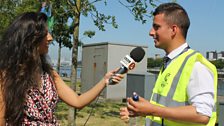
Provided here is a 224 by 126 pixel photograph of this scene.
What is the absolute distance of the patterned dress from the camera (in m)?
2.73

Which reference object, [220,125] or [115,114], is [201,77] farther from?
[115,114]

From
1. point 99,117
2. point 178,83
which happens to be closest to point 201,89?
point 178,83

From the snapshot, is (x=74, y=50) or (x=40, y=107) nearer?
(x=40, y=107)

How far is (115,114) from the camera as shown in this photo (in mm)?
11312

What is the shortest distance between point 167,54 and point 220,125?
12.2 ft

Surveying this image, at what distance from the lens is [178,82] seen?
7.59 ft

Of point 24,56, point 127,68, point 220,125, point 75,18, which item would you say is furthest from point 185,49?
point 75,18

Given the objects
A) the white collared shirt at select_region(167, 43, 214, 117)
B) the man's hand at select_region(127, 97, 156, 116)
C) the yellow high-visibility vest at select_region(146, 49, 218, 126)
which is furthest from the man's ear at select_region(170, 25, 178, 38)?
the man's hand at select_region(127, 97, 156, 116)

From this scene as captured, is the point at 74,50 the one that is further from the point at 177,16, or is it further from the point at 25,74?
the point at 177,16

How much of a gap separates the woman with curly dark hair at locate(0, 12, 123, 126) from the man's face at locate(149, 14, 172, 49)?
470 millimetres

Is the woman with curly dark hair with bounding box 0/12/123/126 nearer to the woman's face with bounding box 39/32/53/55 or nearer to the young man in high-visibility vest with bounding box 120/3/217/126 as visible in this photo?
the woman's face with bounding box 39/32/53/55

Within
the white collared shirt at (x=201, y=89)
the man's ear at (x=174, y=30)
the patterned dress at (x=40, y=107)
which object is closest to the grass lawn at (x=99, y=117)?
the patterned dress at (x=40, y=107)

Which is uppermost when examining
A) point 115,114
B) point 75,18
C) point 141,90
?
point 75,18

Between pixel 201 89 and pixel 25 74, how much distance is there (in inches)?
48.9
